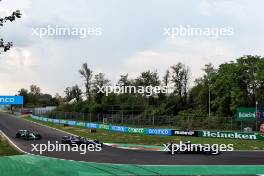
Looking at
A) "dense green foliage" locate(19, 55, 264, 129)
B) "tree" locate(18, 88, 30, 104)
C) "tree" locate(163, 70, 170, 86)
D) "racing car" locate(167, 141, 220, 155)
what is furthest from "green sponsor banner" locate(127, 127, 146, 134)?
"tree" locate(18, 88, 30, 104)

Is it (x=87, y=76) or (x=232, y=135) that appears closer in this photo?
(x=232, y=135)

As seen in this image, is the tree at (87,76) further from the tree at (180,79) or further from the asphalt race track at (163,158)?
the asphalt race track at (163,158)

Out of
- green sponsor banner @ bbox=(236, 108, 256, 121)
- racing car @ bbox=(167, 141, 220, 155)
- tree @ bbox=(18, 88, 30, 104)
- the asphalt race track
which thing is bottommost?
the asphalt race track

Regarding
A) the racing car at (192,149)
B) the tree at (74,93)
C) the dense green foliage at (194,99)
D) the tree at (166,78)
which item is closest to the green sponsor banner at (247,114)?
the dense green foliage at (194,99)

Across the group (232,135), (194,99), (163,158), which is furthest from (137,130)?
(194,99)

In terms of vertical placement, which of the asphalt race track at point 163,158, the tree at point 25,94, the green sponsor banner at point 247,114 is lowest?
the asphalt race track at point 163,158

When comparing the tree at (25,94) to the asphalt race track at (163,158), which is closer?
the asphalt race track at (163,158)

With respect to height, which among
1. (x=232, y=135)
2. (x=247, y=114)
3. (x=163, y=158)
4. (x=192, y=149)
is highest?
(x=247, y=114)

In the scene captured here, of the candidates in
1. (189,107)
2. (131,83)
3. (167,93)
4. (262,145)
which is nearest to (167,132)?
(262,145)

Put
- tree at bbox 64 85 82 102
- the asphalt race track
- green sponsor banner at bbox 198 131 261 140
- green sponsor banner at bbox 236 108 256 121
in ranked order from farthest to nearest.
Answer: tree at bbox 64 85 82 102 < green sponsor banner at bbox 236 108 256 121 < green sponsor banner at bbox 198 131 261 140 < the asphalt race track

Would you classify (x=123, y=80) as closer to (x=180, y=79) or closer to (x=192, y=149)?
(x=180, y=79)

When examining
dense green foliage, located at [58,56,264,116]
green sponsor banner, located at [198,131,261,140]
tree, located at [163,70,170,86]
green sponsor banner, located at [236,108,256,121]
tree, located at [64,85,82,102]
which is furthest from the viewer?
tree, located at [64,85,82,102]

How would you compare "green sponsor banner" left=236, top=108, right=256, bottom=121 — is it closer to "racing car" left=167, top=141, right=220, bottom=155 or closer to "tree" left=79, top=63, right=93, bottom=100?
"racing car" left=167, top=141, right=220, bottom=155

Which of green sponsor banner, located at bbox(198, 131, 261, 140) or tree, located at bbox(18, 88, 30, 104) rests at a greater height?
tree, located at bbox(18, 88, 30, 104)
